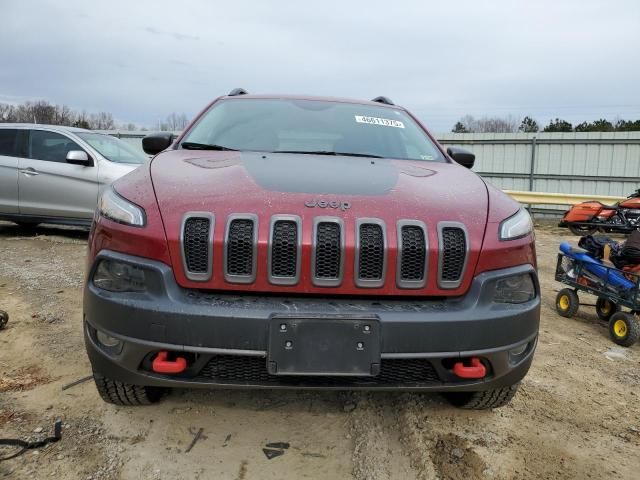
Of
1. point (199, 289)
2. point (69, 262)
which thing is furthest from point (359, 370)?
point (69, 262)

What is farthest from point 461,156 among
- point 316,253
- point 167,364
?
point 167,364

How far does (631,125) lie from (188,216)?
2467 cm

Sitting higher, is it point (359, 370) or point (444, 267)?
point (444, 267)

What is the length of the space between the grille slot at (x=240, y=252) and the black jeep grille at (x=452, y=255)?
74 cm

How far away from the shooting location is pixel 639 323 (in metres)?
3.86

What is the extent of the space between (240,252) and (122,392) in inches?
38.8

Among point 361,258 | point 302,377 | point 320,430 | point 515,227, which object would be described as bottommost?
point 320,430

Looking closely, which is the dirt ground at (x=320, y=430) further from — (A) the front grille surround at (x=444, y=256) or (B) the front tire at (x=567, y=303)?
(B) the front tire at (x=567, y=303)

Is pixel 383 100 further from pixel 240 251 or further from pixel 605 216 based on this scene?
pixel 605 216

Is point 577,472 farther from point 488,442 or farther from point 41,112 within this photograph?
point 41,112

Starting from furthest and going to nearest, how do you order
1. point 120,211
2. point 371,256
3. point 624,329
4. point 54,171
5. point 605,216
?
point 605,216, point 54,171, point 624,329, point 120,211, point 371,256

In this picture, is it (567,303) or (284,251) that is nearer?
(284,251)

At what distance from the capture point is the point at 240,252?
1.90 meters

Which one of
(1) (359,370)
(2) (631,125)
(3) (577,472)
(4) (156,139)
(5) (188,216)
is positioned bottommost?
(3) (577,472)
